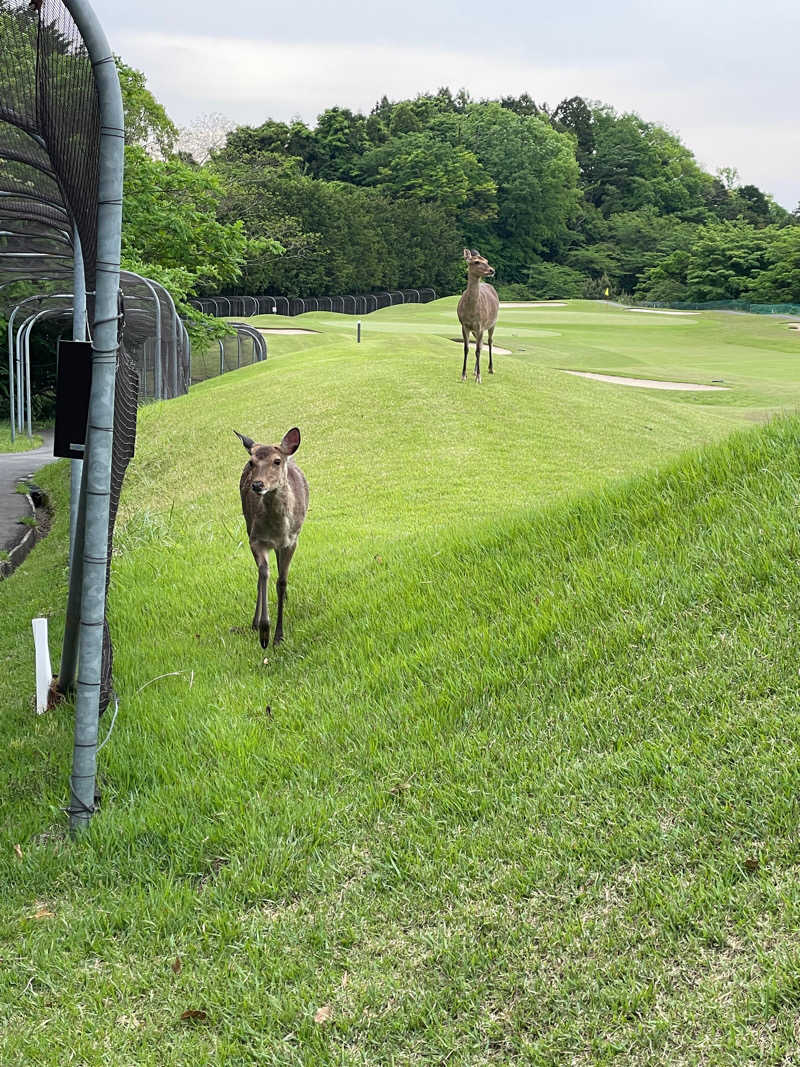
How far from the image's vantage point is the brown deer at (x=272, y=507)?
5.78 meters

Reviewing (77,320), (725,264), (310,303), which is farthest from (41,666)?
(725,264)

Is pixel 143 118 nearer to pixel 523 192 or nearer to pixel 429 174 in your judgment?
pixel 429 174

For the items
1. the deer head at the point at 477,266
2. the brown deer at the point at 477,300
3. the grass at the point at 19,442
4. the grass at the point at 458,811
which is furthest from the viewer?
the grass at the point at 19,442

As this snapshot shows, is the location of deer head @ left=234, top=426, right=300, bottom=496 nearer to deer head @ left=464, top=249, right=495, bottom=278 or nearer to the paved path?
the paved path

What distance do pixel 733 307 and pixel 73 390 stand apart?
65283mm

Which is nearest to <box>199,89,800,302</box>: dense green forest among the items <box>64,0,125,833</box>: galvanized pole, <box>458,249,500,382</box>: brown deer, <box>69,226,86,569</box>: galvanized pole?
<box>458,249,500,382</box>: brown deer

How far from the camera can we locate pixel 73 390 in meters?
4.25

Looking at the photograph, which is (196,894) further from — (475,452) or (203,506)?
(475,452)

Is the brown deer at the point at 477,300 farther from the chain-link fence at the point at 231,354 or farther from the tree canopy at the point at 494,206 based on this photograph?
the tree canopy at the point at 494,206

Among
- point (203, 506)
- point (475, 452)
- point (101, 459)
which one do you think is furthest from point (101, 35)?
point (475, 452)

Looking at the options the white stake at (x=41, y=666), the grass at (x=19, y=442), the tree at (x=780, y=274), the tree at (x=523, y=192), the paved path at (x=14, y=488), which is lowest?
the grass at (x=19, y=442)

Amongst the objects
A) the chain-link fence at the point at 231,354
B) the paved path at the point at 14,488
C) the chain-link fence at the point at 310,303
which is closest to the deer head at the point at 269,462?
the paved path at the point at 14,488

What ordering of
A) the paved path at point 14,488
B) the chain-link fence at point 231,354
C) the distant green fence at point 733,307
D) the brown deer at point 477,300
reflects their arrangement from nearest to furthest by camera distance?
the paved path at point 14,488
the brown deer at point 477,300
the chain-link fence at point 231,354
the distant green fence at point 733,307

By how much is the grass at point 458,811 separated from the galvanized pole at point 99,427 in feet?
1.00
